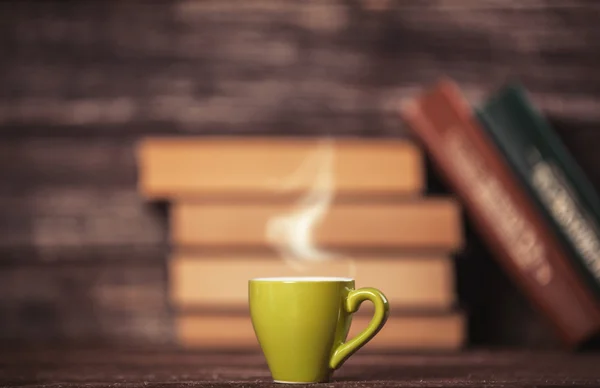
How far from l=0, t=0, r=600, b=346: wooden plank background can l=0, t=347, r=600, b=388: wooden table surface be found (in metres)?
0.23

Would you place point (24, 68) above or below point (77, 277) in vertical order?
above

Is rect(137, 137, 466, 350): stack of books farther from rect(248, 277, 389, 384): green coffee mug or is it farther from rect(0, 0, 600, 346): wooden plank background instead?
rect(248, 277, 389, 384): green coffee mug

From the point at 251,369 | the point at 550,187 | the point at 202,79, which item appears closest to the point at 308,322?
the point at 251,369

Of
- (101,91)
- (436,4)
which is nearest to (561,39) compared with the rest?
(436,4)

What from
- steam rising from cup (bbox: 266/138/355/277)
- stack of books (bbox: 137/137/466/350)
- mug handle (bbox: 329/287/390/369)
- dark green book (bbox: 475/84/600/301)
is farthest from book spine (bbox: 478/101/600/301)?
mug handle (bbox: 329/287/390/369)

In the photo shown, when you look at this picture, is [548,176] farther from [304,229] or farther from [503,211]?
[304,229]

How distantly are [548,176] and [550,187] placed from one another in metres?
0.01

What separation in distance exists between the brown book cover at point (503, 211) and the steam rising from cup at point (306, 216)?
0.14 metres

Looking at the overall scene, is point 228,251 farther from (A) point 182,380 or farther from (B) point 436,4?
(B) point 436,4

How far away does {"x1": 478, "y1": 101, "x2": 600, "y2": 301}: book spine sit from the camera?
949 millimetres

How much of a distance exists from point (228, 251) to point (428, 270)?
0.88ft

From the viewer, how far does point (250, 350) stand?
97cm

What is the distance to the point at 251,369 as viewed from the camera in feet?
2.59

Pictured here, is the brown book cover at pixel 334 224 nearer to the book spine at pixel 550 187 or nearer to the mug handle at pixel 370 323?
the book spine at pixel 550 187
